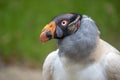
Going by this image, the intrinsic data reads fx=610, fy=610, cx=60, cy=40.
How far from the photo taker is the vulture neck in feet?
13.0

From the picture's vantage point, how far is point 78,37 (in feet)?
13.0

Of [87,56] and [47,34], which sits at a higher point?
[47,34]

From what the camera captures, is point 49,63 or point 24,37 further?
point 24,37

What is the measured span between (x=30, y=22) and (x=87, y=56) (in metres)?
4.28

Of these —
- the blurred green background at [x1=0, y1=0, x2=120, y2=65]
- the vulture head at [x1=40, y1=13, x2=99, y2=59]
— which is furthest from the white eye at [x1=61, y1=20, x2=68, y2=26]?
the blurred green background at [x1=0, y1=0, x2=120, y2=65]

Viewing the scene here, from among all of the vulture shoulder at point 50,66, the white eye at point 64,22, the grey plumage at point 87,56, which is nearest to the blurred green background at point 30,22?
the vulture shoulder at point 50,66

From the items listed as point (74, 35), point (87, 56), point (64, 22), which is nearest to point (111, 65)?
point (87, 56)

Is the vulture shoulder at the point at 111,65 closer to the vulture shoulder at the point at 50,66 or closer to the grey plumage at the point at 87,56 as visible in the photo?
the grey plumage at the point at 87,56

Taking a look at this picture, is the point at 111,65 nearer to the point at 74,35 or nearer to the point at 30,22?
the point at 74,35

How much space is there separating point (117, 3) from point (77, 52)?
489 centimetres

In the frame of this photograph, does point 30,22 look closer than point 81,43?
No

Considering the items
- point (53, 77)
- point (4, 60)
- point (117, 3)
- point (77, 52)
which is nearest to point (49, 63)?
point (53, 77)

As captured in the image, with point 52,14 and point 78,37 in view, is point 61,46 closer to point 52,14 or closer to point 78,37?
point 78,37

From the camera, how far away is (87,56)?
4.02 meters
